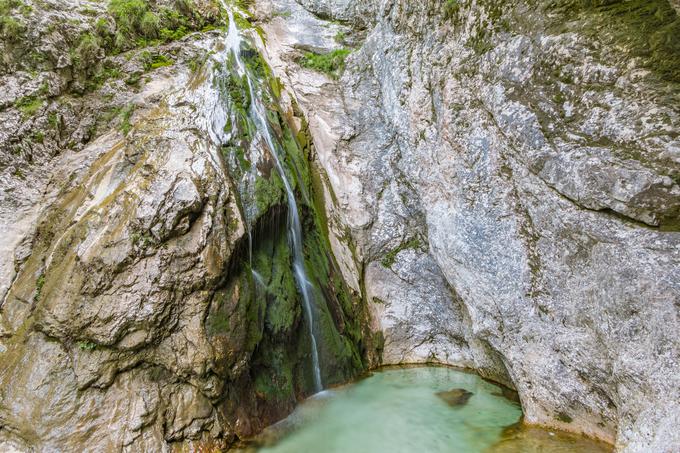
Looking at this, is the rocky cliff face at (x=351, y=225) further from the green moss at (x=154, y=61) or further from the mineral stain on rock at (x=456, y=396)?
the mineral stain on rock at (x=456, y=396)

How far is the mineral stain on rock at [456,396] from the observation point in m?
5.81

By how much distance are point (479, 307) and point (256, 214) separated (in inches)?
146

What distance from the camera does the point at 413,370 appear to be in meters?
7.01

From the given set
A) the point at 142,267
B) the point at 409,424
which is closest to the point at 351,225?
the point at 409,424

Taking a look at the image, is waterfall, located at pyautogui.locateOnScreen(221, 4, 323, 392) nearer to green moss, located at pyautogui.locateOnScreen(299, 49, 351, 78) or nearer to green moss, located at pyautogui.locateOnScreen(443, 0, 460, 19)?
green moss, located at pyautogui.locateOnScreen(299, 49, 351, 78)

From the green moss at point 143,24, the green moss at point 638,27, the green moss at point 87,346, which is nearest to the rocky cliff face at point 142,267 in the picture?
the green moss at point 87,346

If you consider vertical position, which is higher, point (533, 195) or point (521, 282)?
point (533, 195)

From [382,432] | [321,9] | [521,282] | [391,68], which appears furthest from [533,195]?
[321,9]

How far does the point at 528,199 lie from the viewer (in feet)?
15.8

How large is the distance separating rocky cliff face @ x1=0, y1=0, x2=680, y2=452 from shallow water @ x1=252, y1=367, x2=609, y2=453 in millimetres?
312

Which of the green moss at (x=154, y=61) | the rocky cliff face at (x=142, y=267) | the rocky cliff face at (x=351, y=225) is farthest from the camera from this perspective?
the green moss at (x=154, y=61)

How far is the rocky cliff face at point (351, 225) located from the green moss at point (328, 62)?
1.38m

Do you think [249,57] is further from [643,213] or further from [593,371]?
[593,371]

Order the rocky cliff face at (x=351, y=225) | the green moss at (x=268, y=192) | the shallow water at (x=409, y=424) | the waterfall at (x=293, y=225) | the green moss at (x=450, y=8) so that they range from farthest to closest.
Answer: the waterfall at (x=293, y=225) → the green moss at (x=268, y=192) → the green moss at (x=450, y=8) → the shallow water at (x=409, y=424) → the rocky cliff face at (x=351, y=225)
